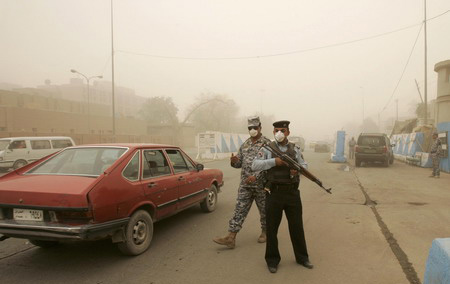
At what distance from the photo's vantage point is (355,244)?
15.3 ft

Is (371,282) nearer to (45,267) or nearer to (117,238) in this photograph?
(117,238)

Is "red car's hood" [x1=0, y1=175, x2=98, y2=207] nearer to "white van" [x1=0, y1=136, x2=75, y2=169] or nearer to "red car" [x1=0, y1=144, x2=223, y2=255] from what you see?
"red car" [x1=0, y1=144, x2=223, y2=255]

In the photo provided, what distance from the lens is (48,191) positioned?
361 centimetres

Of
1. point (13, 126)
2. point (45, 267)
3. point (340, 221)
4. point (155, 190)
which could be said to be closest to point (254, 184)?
point (155, 190)

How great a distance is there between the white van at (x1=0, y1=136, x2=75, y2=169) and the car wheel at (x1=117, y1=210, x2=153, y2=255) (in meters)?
12.7

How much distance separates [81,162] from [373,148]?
1571 centimetres

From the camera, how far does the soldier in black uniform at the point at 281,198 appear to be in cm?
374

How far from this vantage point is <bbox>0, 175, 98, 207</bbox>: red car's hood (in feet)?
11.5

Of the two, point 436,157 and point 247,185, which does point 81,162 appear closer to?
point 247,185

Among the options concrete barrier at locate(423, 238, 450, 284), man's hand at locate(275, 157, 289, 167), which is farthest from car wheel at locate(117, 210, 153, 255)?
concrete barrier at locate(423, 238, 450, 284)

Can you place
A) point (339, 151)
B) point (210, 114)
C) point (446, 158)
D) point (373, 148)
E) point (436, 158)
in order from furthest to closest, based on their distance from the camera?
point (210, 114)
point (339, 151)
point (373, 148)
point (446, 158)
point (436, 158)

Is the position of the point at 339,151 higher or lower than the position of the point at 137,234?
higher

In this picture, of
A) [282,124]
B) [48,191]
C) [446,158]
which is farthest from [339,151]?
[48,191]

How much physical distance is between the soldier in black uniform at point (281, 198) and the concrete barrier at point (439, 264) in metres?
1.69
